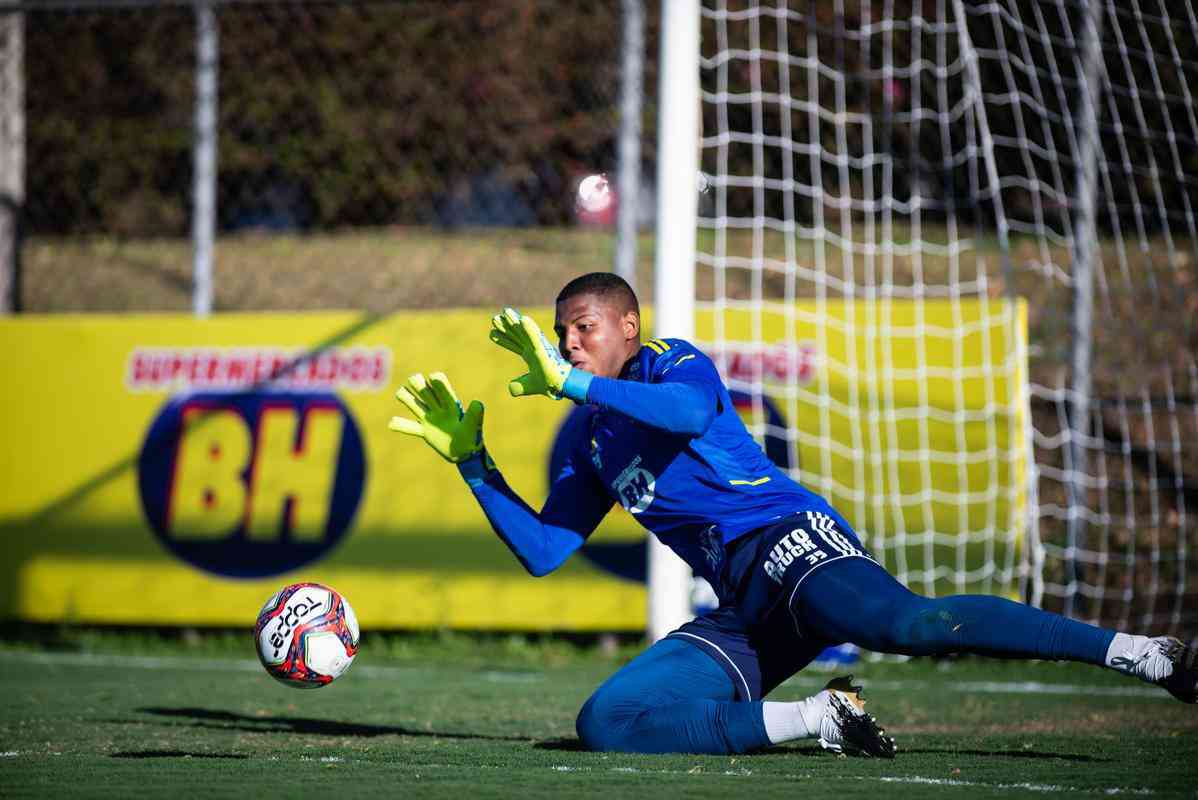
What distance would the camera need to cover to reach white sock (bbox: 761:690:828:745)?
436cm

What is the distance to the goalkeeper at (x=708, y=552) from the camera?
418 centimetres

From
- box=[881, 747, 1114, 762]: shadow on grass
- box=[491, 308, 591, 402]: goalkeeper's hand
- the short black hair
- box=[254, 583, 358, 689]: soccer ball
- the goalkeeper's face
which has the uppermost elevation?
the short black hair

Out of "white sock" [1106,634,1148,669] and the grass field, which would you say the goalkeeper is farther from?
the grass field

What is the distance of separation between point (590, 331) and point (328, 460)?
423cm

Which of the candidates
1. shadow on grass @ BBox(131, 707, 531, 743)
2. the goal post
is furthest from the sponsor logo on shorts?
the goal post

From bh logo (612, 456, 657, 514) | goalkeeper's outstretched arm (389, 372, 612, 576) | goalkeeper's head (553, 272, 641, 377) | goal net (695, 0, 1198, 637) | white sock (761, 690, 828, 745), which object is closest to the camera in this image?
white sock (761, 690, 828, 745)

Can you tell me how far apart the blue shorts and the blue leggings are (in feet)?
0.14

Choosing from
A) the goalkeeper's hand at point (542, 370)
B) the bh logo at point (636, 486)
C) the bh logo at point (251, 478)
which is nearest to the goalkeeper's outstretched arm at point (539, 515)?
the bh logo at point (636, 486)

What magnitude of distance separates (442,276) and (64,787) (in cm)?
905

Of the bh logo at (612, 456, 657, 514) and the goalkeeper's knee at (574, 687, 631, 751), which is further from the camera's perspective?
the bh logo at (612, 456, 657, 514)

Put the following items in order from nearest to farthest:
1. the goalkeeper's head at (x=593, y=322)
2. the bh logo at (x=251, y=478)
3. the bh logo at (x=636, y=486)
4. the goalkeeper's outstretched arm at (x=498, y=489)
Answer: the goalkeeper's head at (x=593, y=322) → the bh logo at (x=636, y=486) → the goalkeeper's outstretched arm at (x=498, y=489) → the bh logo at (x=251, y=478)

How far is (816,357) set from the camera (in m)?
7.98

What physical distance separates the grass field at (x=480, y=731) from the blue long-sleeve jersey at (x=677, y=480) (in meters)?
0.69

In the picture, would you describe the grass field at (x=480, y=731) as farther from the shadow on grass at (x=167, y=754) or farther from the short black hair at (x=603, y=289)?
the short black hair at (x=603, y=289)
